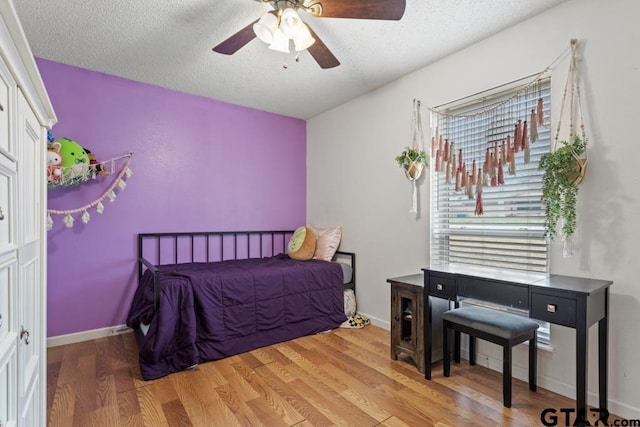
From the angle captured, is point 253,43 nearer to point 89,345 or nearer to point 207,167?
point 207,167

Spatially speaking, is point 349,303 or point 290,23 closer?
point 290,23

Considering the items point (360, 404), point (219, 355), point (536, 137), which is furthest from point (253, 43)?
point (360, 404)

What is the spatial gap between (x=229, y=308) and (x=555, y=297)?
6.91 ft

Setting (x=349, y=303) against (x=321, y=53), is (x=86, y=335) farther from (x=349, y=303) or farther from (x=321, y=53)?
(x=321, y=53)

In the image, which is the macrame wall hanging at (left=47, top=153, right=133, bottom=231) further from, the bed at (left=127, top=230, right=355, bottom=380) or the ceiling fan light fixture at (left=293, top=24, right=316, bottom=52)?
the ceiling fan light fixture at (left=293, top=24, right=316, bottom=52)

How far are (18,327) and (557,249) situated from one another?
2.53m

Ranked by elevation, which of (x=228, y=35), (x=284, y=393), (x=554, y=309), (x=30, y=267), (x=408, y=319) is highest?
(x=228, y=35)

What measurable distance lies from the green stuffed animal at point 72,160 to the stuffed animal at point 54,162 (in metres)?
0.04

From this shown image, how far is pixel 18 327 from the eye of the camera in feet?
3.31

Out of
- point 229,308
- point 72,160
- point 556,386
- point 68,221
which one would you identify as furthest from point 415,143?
point 68,221

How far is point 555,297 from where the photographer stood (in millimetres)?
1642

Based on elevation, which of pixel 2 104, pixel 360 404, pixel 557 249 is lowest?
pixel 360 404

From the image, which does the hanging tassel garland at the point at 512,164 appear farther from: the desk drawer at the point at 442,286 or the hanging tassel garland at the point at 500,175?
the desk drawer at the point at 442,286

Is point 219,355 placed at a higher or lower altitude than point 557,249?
lower
